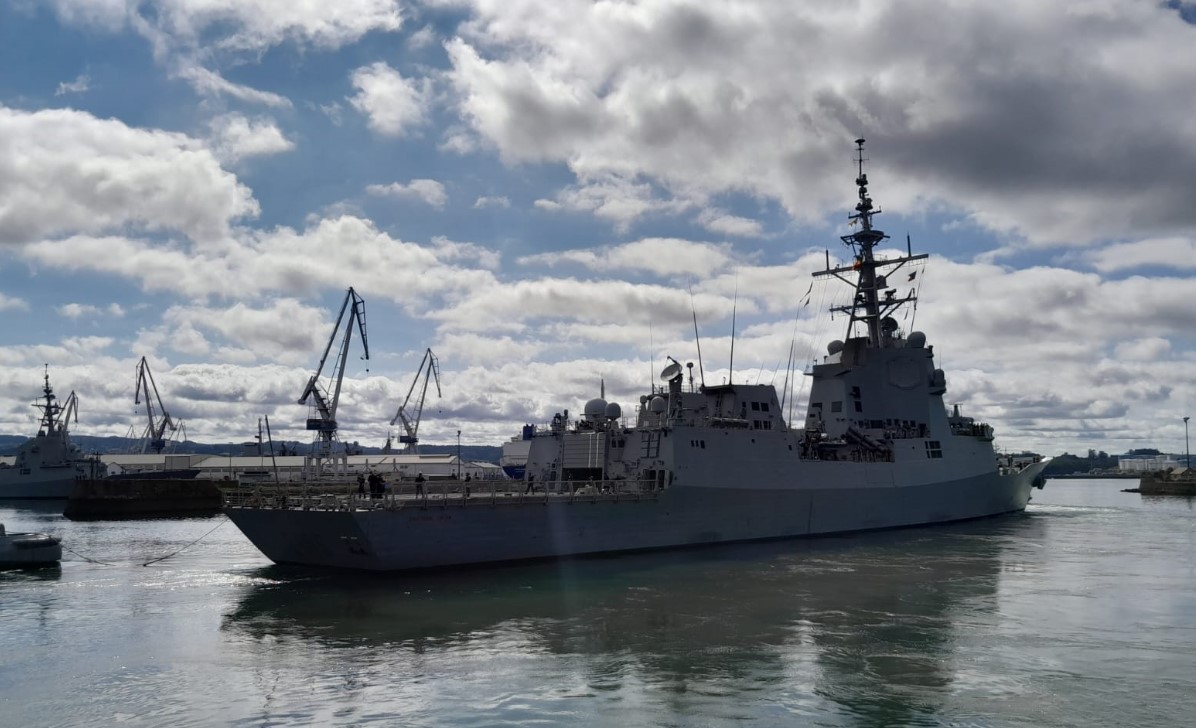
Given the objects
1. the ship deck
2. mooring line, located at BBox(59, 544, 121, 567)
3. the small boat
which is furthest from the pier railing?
the small boat

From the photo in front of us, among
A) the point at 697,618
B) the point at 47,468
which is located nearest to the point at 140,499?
Answer: the point at 47,468

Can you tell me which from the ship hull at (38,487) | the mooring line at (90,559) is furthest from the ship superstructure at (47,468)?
the mooring line at (90,559)

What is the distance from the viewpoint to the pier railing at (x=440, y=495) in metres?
24.2

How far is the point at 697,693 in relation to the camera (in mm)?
13242

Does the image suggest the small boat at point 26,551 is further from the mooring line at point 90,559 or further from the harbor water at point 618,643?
the mooring line at point 90,559

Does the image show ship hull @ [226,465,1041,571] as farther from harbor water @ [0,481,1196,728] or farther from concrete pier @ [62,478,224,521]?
concrete pier @ [62,478,224,521]

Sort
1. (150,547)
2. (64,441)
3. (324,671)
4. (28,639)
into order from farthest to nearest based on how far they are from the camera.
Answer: (64,441) → (150,547) → (28,639) → (324,671)

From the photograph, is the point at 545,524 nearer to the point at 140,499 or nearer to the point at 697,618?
the point at 697,618

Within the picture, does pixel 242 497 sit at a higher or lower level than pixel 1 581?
higher

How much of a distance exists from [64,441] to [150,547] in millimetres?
53455

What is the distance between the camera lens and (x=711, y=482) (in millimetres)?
31422

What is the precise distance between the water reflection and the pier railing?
7.14 feet

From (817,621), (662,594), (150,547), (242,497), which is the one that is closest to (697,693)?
(817,621)

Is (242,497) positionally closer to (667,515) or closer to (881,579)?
(667,515)
